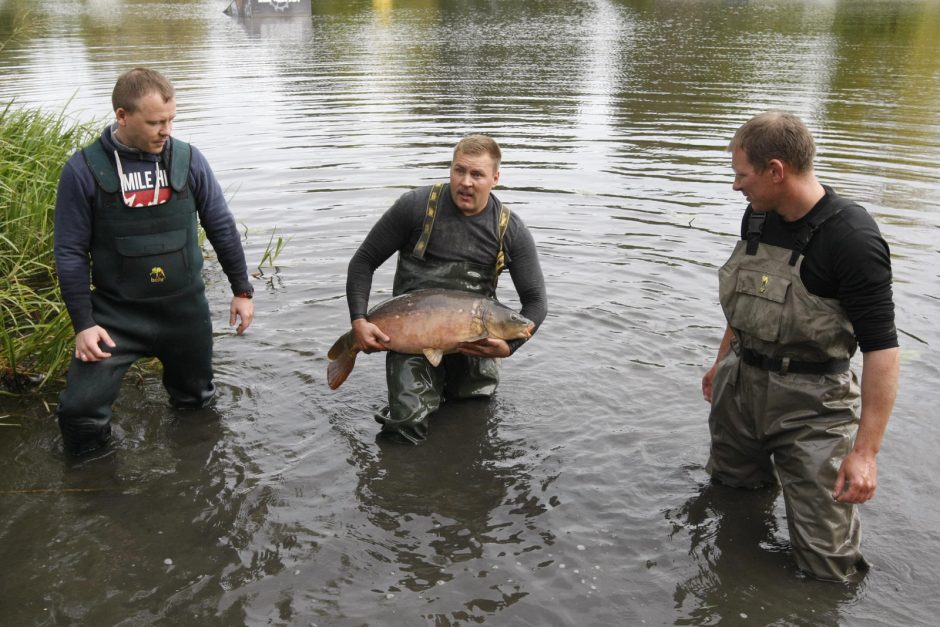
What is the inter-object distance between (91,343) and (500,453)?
2625 millimetres

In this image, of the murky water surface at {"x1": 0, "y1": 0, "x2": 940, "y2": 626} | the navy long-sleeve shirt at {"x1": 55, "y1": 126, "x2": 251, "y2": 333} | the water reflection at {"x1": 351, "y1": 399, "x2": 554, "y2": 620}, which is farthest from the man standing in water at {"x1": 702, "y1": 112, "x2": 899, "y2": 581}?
the navy long-sleeve shirt at {"x1": 55, "y1": 126, "x2": 251, "y2": 333}

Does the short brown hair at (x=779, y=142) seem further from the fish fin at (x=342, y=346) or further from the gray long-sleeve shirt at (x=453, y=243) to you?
the fish fin at (x=342, y=346)

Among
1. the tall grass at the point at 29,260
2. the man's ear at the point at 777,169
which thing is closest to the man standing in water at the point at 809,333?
the man's ear at the point at 777,169

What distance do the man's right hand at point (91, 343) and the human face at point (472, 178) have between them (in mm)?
2317

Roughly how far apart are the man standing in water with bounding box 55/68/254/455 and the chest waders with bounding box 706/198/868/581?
10.8ft

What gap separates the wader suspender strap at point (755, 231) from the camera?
4.47 metres

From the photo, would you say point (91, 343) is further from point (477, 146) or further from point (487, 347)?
point (477, 146)

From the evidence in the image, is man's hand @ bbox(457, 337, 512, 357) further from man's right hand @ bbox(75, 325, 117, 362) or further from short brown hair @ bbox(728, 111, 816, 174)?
man's right hand @ bbox(75, 325, 117, 362)

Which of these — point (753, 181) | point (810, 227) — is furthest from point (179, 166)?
point (810, 227)

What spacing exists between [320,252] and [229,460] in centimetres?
449

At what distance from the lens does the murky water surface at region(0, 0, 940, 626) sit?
427 cm

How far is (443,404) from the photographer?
6.35 meters

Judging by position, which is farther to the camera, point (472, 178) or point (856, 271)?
point (472, 178)

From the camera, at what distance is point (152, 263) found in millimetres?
5227
